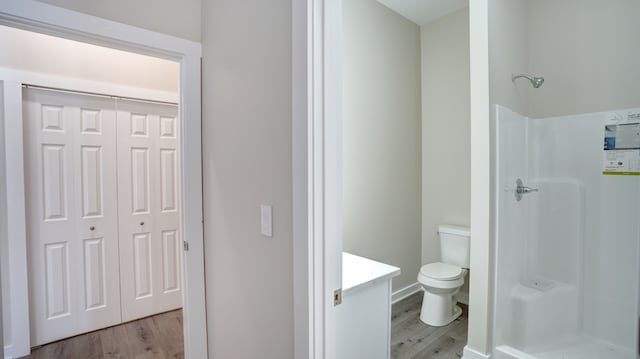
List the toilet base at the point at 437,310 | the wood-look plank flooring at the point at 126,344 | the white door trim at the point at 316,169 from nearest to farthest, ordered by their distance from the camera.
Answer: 1. the white door trim at the point at 316,169
2. the wood-look plank flooring at the point at 126,344
3. the toilet base at the point at 437,310

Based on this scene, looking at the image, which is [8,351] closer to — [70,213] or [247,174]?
[70,213]

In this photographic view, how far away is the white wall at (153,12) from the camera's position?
4.40 feet

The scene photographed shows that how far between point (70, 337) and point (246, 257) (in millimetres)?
2221

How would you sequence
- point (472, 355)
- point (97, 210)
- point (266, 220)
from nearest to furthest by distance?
point (266, 220)
point (472, 355)
point (97, 210)

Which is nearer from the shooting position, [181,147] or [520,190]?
[181,147]

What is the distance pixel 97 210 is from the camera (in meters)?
2.48

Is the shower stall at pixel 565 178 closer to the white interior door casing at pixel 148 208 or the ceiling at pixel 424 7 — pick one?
the ceiling at pixel 424 7

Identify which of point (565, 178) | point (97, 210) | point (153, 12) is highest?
point (153, 12)

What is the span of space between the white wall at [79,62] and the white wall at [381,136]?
5.55 ft

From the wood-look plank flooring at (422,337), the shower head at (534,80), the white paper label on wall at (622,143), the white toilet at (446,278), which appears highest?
the shower head at (534,80)

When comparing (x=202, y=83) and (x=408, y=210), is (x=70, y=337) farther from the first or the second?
(x=408, y=210)

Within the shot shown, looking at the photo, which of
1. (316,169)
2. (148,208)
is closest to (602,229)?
(316,169)

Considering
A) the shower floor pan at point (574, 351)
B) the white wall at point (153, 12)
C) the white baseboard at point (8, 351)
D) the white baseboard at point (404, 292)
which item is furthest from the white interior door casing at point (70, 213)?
the shower floor pan at point (574, 351)

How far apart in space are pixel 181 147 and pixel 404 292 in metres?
2.51
